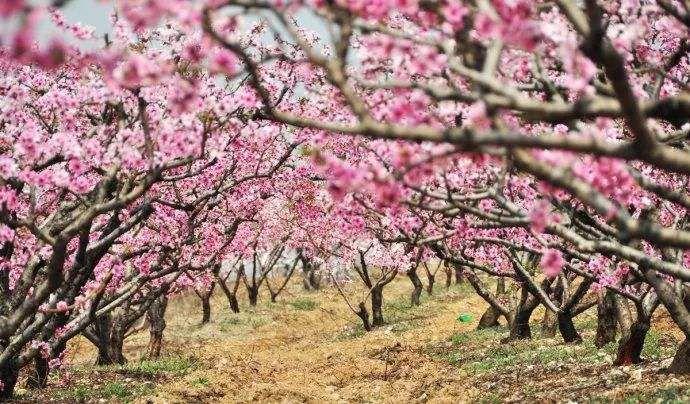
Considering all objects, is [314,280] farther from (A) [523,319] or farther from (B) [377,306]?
(A) [523,319]

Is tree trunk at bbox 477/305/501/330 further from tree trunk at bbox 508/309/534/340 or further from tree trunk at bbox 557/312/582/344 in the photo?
tree trunk at bbox 557/312/582/344

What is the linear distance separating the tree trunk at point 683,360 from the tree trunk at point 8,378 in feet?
39.6

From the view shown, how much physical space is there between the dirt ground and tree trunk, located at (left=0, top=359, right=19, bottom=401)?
100cm

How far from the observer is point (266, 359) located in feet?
77.3

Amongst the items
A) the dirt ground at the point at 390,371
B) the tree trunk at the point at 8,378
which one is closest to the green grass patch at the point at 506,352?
the dirt ground at the point at 390,371

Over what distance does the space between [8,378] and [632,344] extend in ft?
40.9

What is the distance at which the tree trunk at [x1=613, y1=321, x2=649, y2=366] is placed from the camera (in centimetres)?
1320

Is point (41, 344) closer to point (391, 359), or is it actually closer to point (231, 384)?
point (231, 384)

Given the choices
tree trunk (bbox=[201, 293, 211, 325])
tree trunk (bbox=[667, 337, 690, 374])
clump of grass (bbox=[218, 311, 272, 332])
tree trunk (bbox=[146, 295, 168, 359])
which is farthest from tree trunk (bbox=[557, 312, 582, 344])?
tree trunk (bbox=[201, 293, 211, 325])

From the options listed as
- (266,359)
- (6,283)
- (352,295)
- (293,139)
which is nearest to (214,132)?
(293,139)

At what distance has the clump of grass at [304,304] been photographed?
41.8 m

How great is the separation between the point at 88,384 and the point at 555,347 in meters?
12.2

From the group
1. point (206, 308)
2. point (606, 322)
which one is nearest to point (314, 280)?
point (206, 308)

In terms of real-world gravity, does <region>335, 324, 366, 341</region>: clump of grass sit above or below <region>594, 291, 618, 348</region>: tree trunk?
below
